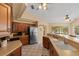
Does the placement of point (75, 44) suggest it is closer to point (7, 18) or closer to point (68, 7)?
point (68, 7)

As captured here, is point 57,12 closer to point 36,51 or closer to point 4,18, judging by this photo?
point 4,18

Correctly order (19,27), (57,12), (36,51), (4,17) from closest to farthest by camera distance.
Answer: (57,12) → (4,17) → (36,51) → (19,27)

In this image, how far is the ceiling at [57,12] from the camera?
221cm

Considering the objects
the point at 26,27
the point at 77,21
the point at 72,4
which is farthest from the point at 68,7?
the point at 26,27

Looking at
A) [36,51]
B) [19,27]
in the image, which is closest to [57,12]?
[36,51]

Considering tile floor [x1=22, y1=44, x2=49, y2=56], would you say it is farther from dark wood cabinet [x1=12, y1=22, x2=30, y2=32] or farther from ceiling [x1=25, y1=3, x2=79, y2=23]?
dark wood cabinet [x1=12, y1=22, x2=30, y2=32]

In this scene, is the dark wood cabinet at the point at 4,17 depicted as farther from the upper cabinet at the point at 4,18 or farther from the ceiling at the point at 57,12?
the ceiling at the point at 57,12

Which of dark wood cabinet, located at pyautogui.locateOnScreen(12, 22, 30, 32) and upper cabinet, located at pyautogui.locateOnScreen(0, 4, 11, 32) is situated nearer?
upper cabinet, located at pyautogui.locateOnScreen(0, 4, 11, 32)

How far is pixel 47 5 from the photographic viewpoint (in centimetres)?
231

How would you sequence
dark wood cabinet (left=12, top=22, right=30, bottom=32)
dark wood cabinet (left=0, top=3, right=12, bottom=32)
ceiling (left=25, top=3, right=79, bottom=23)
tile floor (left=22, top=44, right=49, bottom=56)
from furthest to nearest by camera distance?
1. dark wood cabinet (left=12, top=22, right=30, bottom=32)
2. tile floor (left=22, top=44, right=49, bottom=56)
3. dark wood cabinet (left=0, top=3, right=12, bottom=32)
4. ceiling (left=25, top=3, right=79, bottom=23)

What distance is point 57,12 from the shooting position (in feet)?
7.86

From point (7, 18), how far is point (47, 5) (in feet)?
2.87

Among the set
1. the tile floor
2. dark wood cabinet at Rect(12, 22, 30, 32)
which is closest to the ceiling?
the tile floor

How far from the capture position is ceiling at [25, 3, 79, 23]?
2.21 m
